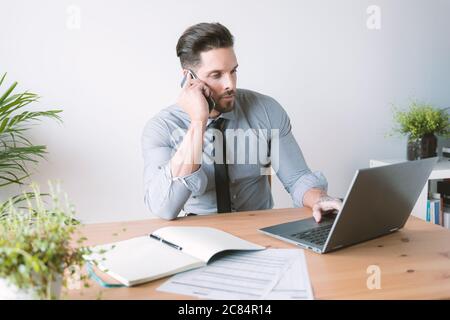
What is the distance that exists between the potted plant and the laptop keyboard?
6.11ft

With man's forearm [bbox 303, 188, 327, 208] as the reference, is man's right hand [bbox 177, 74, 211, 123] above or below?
above

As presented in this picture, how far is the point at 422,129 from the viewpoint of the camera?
2850 mm

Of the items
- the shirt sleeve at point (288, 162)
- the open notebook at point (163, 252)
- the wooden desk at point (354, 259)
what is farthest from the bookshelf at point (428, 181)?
the open notebook at point (163, 252)

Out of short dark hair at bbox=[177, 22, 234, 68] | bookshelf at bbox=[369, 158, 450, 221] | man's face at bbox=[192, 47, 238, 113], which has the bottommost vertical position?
bookshelf at bbox=[369, 158, 450, 221]

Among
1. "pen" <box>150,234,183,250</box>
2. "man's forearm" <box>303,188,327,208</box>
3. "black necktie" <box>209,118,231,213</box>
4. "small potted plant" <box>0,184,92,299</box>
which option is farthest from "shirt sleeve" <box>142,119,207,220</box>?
"small potted plant" <box>0,184,92,299</box>

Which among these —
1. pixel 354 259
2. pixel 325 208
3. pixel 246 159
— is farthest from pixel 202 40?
pixel 354 259

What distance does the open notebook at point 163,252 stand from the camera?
3.05ft

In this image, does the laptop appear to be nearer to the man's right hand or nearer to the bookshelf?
the man's right hand

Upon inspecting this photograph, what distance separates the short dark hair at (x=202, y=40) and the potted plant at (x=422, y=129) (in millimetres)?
1499

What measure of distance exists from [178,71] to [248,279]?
1.86 m

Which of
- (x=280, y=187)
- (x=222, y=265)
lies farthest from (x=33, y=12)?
(x=222, y=265)

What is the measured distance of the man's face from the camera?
5.99 ft

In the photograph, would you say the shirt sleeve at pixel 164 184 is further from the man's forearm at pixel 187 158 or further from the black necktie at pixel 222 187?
the black necktie at pixel 222 187
